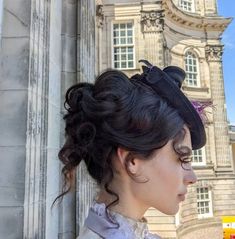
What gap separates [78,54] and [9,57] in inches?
39.0

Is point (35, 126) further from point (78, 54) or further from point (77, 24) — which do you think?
point (77, 24)

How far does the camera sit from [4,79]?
183cm

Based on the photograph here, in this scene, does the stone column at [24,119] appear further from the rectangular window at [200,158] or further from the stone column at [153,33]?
the rectangular window at [200,158]

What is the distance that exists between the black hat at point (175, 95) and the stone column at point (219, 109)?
54.0 ft

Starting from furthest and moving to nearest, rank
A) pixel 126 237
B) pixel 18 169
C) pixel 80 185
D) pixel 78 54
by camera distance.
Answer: pixel 78 54, pixel 80 185, pixel 18 169, pixel 126 237

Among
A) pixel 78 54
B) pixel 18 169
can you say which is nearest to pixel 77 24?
pixel 78 54

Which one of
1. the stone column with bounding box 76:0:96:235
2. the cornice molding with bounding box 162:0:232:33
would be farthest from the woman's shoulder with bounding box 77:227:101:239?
the cornice molding with bounding box 162:0:232:33

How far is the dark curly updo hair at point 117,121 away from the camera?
2.71 feet

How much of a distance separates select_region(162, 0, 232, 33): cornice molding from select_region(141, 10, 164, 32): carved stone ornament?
2002mm

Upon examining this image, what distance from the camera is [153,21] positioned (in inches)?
560

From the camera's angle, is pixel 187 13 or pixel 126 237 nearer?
pixel 126 237

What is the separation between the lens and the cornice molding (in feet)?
53.5

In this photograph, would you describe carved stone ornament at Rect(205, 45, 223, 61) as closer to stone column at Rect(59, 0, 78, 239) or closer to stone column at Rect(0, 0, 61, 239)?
stone column at Rect(59, 0, 78, 239)

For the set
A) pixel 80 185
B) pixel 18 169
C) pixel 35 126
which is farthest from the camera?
pixel 80 185
